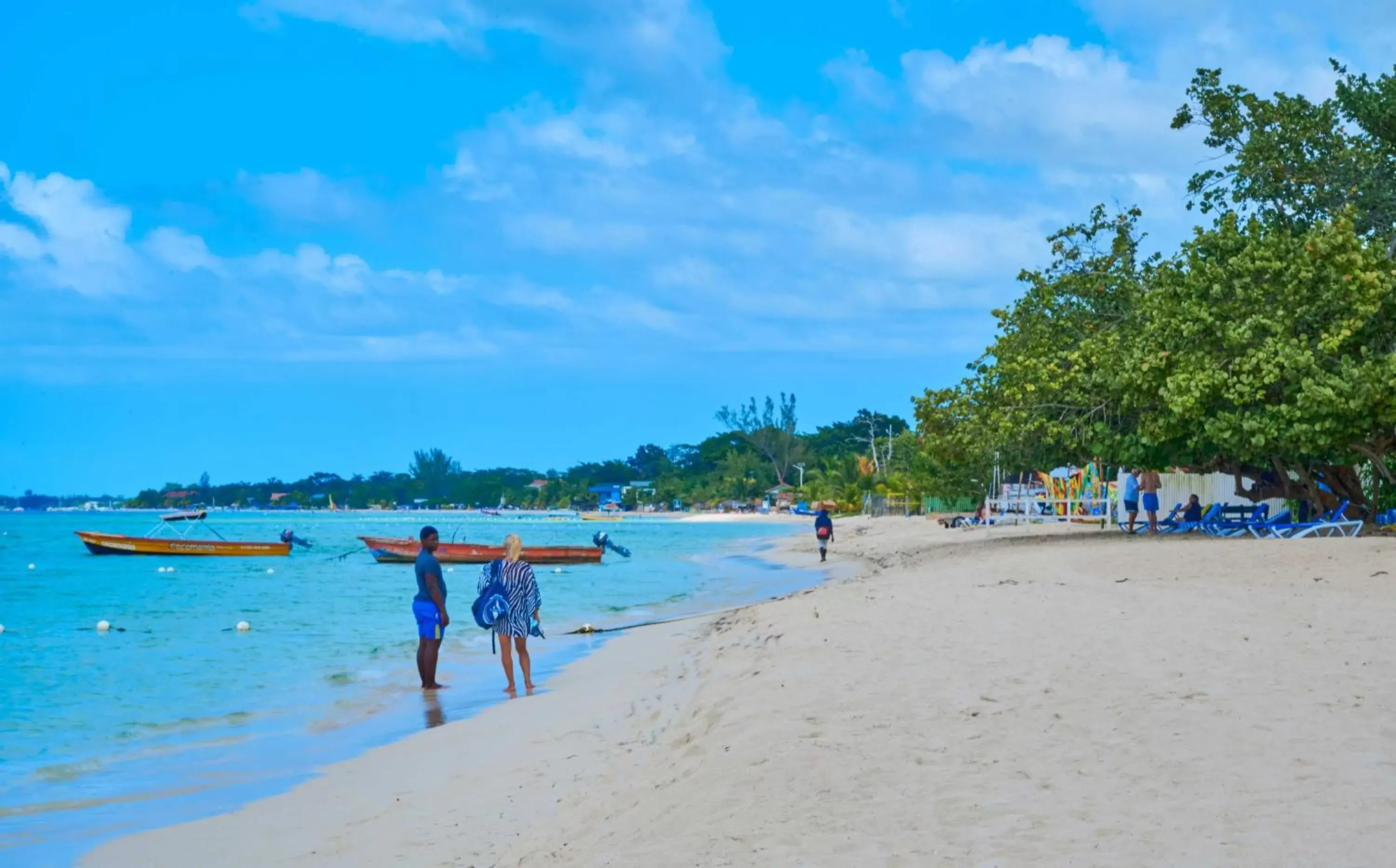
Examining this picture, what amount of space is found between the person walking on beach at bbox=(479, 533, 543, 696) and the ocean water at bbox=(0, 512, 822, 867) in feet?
1.65

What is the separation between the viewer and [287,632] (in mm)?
21453

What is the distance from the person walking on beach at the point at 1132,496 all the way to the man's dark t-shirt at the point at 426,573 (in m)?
19.3

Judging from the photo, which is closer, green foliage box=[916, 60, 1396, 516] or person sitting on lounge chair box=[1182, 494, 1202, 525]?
green foliage box=[916, 60, 1396, 516]

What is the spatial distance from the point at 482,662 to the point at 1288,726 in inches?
428

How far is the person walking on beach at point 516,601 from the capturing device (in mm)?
11375

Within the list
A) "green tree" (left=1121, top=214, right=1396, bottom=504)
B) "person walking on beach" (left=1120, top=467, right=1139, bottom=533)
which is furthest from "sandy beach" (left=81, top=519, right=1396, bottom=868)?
"person walking on beach" (left=1120, top=467, right=1139, bottom=533)

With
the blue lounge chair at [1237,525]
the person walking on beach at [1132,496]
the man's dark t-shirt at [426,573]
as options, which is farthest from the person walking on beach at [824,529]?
the man's dark t-shirt at [426,573]

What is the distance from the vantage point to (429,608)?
1230 cm

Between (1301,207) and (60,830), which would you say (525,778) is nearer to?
(60,830)

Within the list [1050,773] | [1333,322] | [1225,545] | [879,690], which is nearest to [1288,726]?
[1050,773]

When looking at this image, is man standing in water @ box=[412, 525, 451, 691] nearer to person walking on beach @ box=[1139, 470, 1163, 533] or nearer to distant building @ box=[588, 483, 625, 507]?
person walking on beach @ box=[1139, 470, 1163, 533]

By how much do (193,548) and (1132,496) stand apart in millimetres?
40099

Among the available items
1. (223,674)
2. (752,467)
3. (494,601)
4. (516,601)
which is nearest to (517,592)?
(516,601)

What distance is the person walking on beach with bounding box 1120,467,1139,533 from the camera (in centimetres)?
2791
